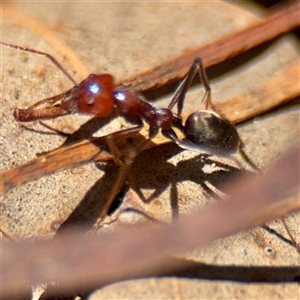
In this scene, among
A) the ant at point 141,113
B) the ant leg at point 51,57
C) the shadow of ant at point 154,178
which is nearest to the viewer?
the shadow of ant at point 154,178

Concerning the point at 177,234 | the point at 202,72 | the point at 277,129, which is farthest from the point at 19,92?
the point at 177,234

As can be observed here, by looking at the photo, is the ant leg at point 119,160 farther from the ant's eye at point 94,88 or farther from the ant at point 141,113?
the ant's eye at point 94,88

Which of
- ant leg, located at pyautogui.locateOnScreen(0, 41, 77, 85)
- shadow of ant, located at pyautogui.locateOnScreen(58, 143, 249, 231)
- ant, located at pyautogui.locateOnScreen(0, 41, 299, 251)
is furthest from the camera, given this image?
ant leg, located at pyautogui.locateOnScreen(0, 41, 77, 85)

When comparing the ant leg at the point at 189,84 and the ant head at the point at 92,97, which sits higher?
the ant head at the point at 92,97

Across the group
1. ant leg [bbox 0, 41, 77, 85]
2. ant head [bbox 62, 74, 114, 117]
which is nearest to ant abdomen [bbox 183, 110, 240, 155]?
ant head [bbox 62, 74, 114, 117]

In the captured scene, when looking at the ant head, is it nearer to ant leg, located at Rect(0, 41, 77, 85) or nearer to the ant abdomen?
ant leg, located at Rect(0, 41, 77, 85)

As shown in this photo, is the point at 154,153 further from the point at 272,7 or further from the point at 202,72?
the point at 272,7

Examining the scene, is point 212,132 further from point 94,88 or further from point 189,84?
point 94,88

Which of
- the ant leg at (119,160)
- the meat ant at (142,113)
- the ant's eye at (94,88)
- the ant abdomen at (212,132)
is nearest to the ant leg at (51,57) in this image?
the meat ant at (142,113)
